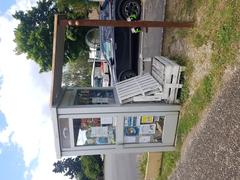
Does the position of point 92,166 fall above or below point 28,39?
below

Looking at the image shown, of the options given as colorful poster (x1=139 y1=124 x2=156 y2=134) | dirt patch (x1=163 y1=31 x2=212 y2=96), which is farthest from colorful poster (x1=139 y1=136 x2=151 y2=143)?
dirt patch (x1=163 y1=31 x2=212 y2=96)

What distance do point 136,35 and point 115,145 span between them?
524cm

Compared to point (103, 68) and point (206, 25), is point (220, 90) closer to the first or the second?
point (206, 25)

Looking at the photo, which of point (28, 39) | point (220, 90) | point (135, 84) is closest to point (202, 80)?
point (220, 90)

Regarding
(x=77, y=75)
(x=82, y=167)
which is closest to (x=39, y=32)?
(x=82, y=167)

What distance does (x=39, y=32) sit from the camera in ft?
49.3

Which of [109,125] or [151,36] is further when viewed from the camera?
[151,36]

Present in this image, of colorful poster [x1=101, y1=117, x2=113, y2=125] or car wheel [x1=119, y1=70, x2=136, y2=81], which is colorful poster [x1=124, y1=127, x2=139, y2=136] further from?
car wheel [x1=119, y1=70, x2=136, y2=81]

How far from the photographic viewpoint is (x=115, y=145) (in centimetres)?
845

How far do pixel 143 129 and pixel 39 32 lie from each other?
8.53 m

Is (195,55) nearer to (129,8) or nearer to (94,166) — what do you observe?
(129,8)

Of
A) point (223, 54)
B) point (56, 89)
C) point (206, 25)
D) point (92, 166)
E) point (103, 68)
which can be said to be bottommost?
point (92, 166)

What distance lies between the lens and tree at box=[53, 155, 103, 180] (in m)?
28.6

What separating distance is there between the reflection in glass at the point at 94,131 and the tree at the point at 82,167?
20.6 m
